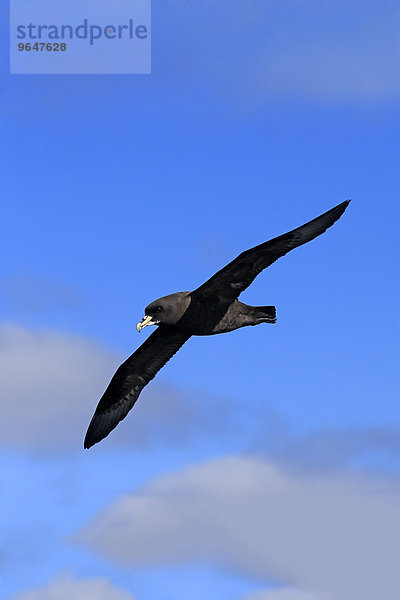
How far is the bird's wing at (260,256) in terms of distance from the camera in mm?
17547

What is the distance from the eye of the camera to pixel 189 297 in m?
18.0

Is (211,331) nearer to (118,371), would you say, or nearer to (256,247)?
(256,247)

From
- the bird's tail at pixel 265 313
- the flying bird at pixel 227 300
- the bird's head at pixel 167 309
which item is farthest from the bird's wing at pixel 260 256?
the bird's tail at pixel 265 313

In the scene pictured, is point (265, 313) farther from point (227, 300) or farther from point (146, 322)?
point (146, 322)

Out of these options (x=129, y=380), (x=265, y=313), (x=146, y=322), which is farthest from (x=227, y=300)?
(x=129, y=380)

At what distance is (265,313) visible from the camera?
18.7 meters

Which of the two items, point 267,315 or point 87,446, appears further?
point 87,446

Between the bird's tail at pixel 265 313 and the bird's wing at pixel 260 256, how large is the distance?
2.65 feet

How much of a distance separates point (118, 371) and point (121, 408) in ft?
2.79

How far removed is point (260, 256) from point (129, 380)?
4534 mm

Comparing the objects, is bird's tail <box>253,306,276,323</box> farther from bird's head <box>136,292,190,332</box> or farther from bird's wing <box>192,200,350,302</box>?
bird's head <box>136,292,190,332</box>

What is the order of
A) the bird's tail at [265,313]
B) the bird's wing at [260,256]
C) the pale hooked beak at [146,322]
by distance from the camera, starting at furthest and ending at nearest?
the bird's tail at [265,313]
the pale hooked beak at [146,322]
the bird's wing at [260,256]

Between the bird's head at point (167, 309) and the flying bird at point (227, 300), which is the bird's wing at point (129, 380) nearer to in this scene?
the flying bird at point (227, 300)

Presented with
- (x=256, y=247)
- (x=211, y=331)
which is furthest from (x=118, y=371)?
(x=256, y=247)
